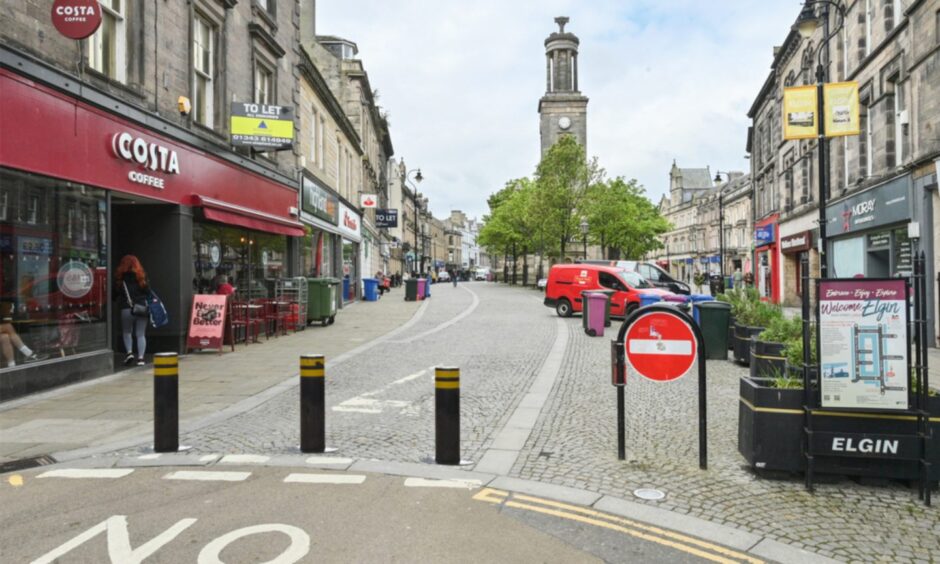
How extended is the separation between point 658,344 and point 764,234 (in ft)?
112

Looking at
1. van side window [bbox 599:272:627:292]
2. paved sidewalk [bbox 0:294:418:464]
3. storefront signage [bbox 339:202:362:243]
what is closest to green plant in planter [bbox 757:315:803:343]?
paved sidewalk [bbox 0:294:418:464]

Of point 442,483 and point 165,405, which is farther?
point 165,405

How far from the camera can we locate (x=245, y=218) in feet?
47.2

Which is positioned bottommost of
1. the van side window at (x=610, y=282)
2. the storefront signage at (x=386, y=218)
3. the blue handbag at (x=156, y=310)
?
the blue handbag at (x=156, y=310)

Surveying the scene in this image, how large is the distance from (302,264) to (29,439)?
567 inches

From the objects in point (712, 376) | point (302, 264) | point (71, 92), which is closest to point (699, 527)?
point (712, 376)

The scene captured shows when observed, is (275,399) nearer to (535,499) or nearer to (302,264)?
(535,499)

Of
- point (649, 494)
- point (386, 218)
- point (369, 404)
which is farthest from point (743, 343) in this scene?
point (386, 218)

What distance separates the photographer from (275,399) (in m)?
8.18

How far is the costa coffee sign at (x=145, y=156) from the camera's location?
10.3m

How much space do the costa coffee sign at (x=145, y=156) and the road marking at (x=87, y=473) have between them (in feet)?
21.1

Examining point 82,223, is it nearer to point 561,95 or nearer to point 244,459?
point 244,459

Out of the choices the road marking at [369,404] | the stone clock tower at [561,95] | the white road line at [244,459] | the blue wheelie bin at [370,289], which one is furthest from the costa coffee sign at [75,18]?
the stone clock tower at [561,95]

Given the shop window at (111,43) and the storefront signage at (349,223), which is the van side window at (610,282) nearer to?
the storefront signage at (349,223)
